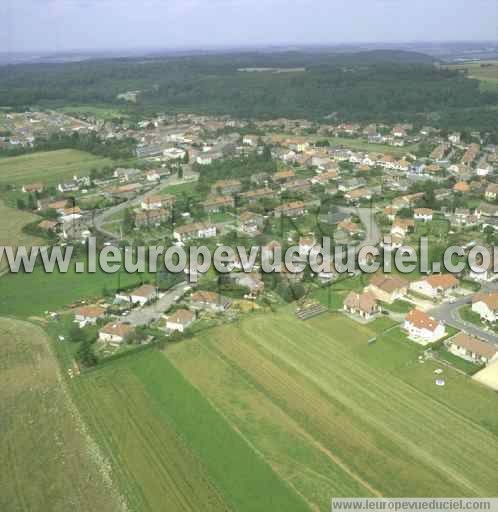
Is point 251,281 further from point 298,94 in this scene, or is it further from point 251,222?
point 298,94

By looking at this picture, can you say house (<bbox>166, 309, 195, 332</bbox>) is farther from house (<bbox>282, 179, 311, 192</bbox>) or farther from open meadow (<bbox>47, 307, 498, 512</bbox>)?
house (<bbox>282, 179, 311, 192</bbox>)

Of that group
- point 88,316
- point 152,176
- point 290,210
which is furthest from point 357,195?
point 88,316

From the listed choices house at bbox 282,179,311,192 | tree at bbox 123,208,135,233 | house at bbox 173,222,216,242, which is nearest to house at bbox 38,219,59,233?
tree at bbox 123,208,135,233

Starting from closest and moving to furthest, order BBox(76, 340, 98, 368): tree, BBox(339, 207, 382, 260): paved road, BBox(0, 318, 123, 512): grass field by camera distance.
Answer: BBox(0, 318, 123, 512): grass field < BBox(76, 340, 98, 368): tree < BBox(339, 207, 382, 260): paved road

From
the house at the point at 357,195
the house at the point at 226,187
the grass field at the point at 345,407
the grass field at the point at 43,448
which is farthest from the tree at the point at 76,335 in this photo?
the house at the point at 357,195

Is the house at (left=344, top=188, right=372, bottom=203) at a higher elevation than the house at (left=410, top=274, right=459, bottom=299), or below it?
higher
